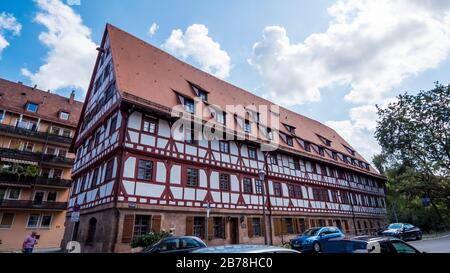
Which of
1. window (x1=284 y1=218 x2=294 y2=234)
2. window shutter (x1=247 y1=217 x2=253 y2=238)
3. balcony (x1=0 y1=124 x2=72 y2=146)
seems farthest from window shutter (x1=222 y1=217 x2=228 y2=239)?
balcony (x1=0 y1=124 x2=72 y2=146)

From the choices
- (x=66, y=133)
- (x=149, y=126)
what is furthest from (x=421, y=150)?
(x=66, y=133)

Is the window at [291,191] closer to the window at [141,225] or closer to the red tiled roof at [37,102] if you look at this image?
the window at [141,225]

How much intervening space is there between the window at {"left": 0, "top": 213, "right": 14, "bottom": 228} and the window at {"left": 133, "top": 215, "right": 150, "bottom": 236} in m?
21.2

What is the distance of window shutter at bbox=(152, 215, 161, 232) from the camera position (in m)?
14.7

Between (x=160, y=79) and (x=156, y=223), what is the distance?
10803mm

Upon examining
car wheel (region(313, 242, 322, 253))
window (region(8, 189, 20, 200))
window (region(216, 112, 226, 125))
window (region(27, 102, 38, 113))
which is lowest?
car wheel (region(313, 242, 322, 253))

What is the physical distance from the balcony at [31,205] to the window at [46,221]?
4.53 feet

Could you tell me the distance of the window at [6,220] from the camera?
26.3m

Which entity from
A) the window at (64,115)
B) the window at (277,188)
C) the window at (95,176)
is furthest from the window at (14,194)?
the window at (277,188)

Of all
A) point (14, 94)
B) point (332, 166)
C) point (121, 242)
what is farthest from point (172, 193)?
point (14, 94)

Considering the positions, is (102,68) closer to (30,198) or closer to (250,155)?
(250,155)

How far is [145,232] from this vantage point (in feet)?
48.3

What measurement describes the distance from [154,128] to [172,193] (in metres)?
4.30

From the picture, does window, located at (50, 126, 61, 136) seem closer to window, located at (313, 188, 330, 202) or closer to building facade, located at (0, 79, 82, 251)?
building facade, located at (0, 79, 82, 251)
